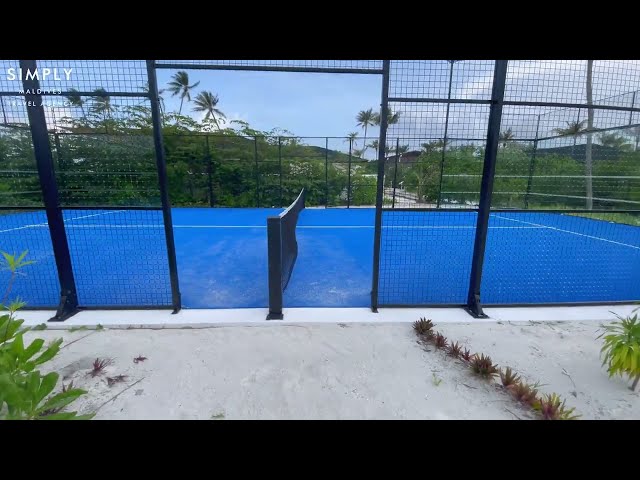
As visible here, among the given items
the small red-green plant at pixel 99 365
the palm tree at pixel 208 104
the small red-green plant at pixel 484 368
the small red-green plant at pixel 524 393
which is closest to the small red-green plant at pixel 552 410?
the small red-green plant at pixel 524 393

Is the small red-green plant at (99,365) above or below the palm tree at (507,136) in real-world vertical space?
below

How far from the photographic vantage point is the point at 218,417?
5.50 feet

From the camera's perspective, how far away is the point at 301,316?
284cm

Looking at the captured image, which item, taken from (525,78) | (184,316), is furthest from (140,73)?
(525,78)

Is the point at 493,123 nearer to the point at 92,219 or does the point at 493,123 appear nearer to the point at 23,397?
the point at 23,397

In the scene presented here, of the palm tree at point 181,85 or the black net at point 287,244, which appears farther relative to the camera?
the palm tree at point 181,85

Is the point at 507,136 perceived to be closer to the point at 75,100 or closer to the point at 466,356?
the point at 466,356

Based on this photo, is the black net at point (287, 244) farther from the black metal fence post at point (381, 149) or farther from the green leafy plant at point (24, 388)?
the green leafy plant at point (24, 388)

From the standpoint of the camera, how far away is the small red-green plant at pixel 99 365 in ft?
6.69

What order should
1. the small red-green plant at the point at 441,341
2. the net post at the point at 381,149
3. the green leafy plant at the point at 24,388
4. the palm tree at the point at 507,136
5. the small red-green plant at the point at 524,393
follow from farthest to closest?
the palm tree at the point at 507,136 → the net post at the point at 381,149 → the small red-green plant at the point at 441,341 → the small red-green plant at the point at 524,393 → the green leafy plant at the point at 24,388

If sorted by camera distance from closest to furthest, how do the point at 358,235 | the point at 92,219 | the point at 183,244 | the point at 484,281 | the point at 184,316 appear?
the point at 184,316 → the point at 484,281 → the point at 183,244 → the point at 358,235 → the point at 92,219

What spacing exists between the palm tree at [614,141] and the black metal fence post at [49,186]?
1003 cm

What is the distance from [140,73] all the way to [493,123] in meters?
3.27
